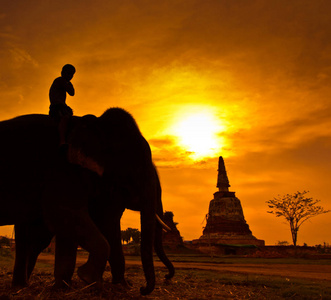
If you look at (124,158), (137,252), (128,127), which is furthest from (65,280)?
(137,252)

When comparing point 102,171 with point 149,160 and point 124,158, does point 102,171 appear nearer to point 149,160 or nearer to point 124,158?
point 124,158

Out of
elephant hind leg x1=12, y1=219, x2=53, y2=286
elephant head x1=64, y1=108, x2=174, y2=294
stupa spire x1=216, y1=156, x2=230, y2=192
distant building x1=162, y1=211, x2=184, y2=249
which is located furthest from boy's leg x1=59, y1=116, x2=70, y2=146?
stupa spire x1=216, y1=156, x2=230, y2=192

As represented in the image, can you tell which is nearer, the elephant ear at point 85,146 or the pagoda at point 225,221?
the elephant ear at point 85,146

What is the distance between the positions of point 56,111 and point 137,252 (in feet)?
143

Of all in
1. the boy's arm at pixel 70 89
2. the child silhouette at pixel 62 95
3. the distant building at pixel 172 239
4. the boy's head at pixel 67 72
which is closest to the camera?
the child silhouette at pixel 62 95

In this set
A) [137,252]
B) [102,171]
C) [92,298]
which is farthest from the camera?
[137,252]

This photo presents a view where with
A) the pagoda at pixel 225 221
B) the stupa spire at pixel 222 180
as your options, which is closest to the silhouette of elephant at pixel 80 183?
the pagoda at pixel 225 221

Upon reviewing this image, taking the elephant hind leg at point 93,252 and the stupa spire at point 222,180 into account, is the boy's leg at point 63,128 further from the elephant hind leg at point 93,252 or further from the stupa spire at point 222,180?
the stupa spire at point 222,180

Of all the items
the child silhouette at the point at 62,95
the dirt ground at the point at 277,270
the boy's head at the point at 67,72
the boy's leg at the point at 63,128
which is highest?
the boy's head at the point at 67,72

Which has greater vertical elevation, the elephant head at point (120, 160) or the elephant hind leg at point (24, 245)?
the elephant head at point (120, 160)

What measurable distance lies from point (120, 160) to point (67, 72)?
214cm

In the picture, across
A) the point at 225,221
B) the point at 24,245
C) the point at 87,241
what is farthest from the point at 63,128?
the point at 225,221

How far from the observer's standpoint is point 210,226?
61.6m

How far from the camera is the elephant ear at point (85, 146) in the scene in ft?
17.8
